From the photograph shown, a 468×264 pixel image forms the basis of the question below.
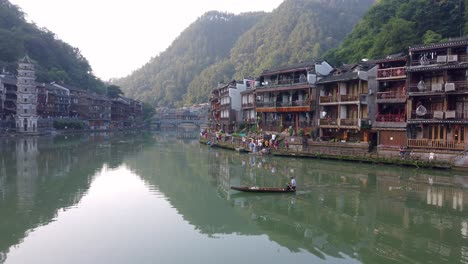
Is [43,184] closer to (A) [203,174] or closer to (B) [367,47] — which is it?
(A) [203,174]

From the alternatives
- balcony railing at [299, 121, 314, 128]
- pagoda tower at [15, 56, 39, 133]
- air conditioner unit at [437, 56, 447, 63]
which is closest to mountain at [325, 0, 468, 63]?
balcony railing at [299, 121, 314, 128]

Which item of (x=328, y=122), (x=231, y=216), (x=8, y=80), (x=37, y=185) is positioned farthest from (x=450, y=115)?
(x=8, y=80)

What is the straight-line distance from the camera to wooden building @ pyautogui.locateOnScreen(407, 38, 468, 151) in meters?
33.3

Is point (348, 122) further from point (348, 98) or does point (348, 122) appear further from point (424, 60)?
point (424, 60)

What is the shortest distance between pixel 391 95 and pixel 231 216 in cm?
2557

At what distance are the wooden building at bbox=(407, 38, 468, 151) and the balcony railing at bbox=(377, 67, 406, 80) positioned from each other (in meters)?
1.29

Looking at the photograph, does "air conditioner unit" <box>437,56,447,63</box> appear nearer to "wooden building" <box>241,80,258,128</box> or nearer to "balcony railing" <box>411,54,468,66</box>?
"balcony railing" <box>411,54,468,66</box>

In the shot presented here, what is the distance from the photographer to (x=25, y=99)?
8394 centimetres

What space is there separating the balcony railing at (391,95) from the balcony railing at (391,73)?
158 cm

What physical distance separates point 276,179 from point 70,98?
8828cm

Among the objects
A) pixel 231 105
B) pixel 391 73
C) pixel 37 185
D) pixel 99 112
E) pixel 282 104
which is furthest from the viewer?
pixel 99 112

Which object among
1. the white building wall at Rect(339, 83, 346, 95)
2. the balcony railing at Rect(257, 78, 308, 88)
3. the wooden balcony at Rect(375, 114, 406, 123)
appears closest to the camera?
the wooden balcony at Rect(375, 114, 406, 123)

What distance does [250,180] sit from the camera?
31047 millimetres

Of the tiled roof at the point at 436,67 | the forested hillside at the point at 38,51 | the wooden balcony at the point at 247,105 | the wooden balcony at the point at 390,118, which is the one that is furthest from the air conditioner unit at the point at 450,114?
the forested hillside at the point at 38,51
